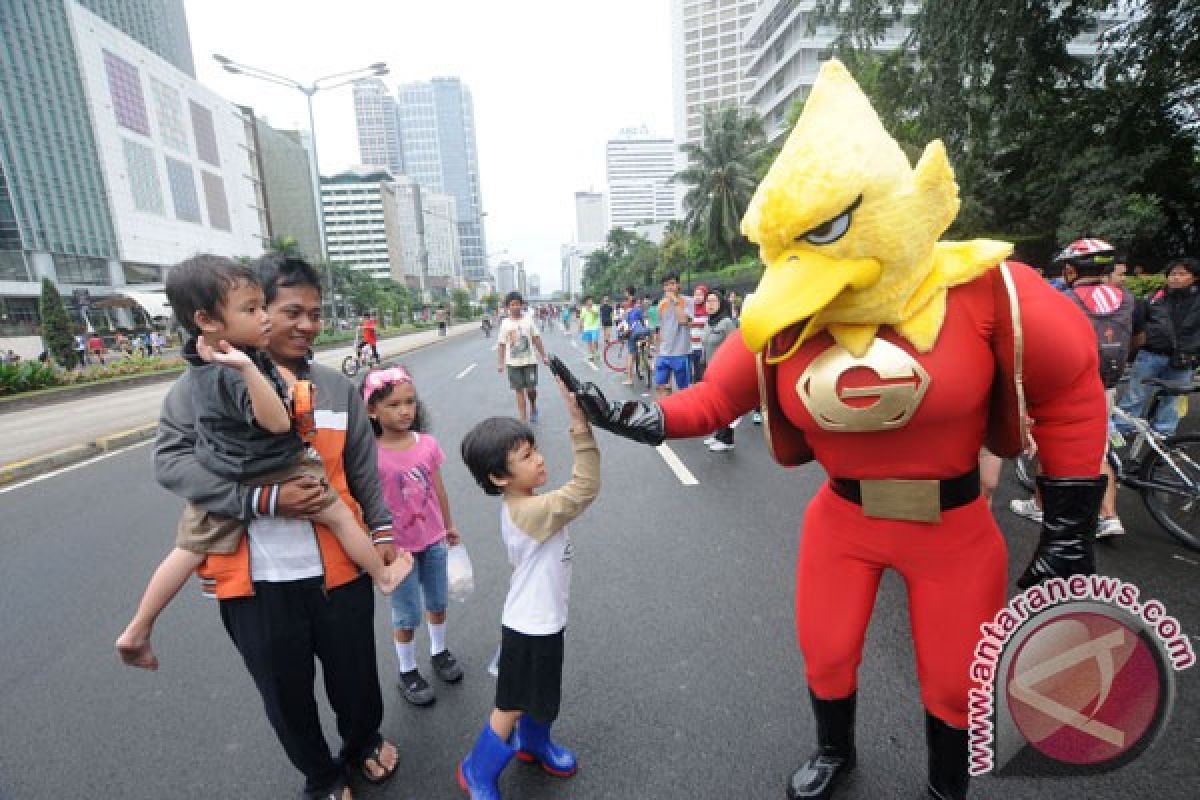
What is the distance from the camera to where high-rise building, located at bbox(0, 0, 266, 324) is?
39344 millimetres

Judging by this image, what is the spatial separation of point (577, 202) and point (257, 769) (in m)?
192

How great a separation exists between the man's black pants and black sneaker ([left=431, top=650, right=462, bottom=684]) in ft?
1.85

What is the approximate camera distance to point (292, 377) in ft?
5.71

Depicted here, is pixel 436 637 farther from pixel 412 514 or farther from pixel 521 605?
pixel 521 605

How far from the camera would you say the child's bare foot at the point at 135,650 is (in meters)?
1.64

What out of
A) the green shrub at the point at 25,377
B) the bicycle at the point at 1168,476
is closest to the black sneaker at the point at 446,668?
the bicycle at the point at 1168,476

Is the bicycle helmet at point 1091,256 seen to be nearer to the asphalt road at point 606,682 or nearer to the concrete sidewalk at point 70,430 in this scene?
the asphalt road at point 606,682

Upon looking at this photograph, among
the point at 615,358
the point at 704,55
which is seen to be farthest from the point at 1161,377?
the point at 704,55

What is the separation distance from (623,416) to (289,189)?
99.8m

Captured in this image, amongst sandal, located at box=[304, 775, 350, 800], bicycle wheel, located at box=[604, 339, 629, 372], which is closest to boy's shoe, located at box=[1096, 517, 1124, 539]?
sandal, located at box=[304, 775, 350, 800]

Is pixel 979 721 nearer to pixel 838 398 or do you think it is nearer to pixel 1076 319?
pixel 838 398

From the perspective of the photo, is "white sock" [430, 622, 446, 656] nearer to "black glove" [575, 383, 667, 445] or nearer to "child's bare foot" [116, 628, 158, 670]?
"child's bare foot" [116, 628, 158, 670]

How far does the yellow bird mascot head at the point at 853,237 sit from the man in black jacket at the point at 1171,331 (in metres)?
4.01

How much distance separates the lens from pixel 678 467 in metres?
5.66
